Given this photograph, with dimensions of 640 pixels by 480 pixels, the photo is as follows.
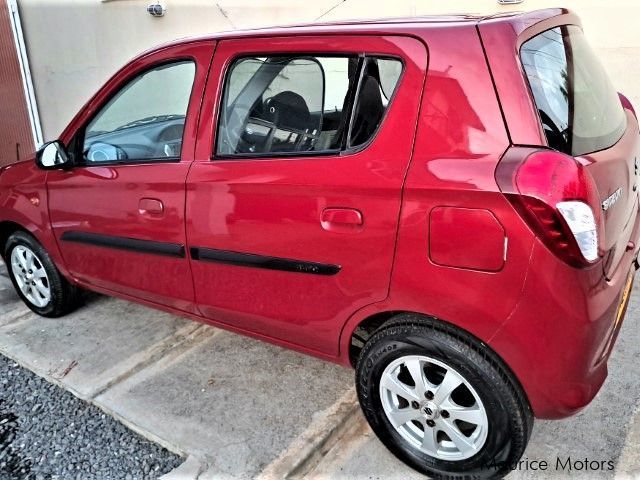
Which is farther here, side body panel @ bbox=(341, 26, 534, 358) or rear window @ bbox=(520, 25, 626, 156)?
rear window @ bbox=(520, 25, 626, 156)

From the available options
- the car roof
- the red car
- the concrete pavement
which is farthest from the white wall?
the car roof

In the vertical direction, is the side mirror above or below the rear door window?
below

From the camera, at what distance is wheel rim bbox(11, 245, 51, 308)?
3553mm

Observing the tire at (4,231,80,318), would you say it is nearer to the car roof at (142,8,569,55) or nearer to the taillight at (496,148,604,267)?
the car roof at (142,8,569,55)

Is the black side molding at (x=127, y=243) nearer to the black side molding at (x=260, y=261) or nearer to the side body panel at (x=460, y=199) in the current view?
→ the black side molding at (x=260, y=261)

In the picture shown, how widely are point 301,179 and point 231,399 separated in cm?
120

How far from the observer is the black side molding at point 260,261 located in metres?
2.21

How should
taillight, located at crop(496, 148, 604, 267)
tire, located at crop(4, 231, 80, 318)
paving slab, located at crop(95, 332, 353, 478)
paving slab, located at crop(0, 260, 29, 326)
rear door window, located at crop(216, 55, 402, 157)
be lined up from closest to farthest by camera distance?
1. taillight, located at crop(496, 148, 604, 267)
2. rear door window, located at crop(216, 55, 402, 157)
3. paving slab, located at crop(95, 332, 353, 478)
4. tire, located at crop(4, 231, 80, 318)
5. paving slab, located at crop(0, 260, 29, 326)

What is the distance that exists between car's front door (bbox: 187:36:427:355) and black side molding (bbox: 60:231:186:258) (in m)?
0.14

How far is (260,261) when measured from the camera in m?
2.39

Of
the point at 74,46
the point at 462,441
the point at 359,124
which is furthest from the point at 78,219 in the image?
the point at 74,46

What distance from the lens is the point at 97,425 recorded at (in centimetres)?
261

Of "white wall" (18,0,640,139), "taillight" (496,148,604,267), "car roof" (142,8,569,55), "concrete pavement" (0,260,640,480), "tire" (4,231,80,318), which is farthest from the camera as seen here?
"white wall" (18,0,640,139)

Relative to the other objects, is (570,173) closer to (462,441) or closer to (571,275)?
(571,275)
